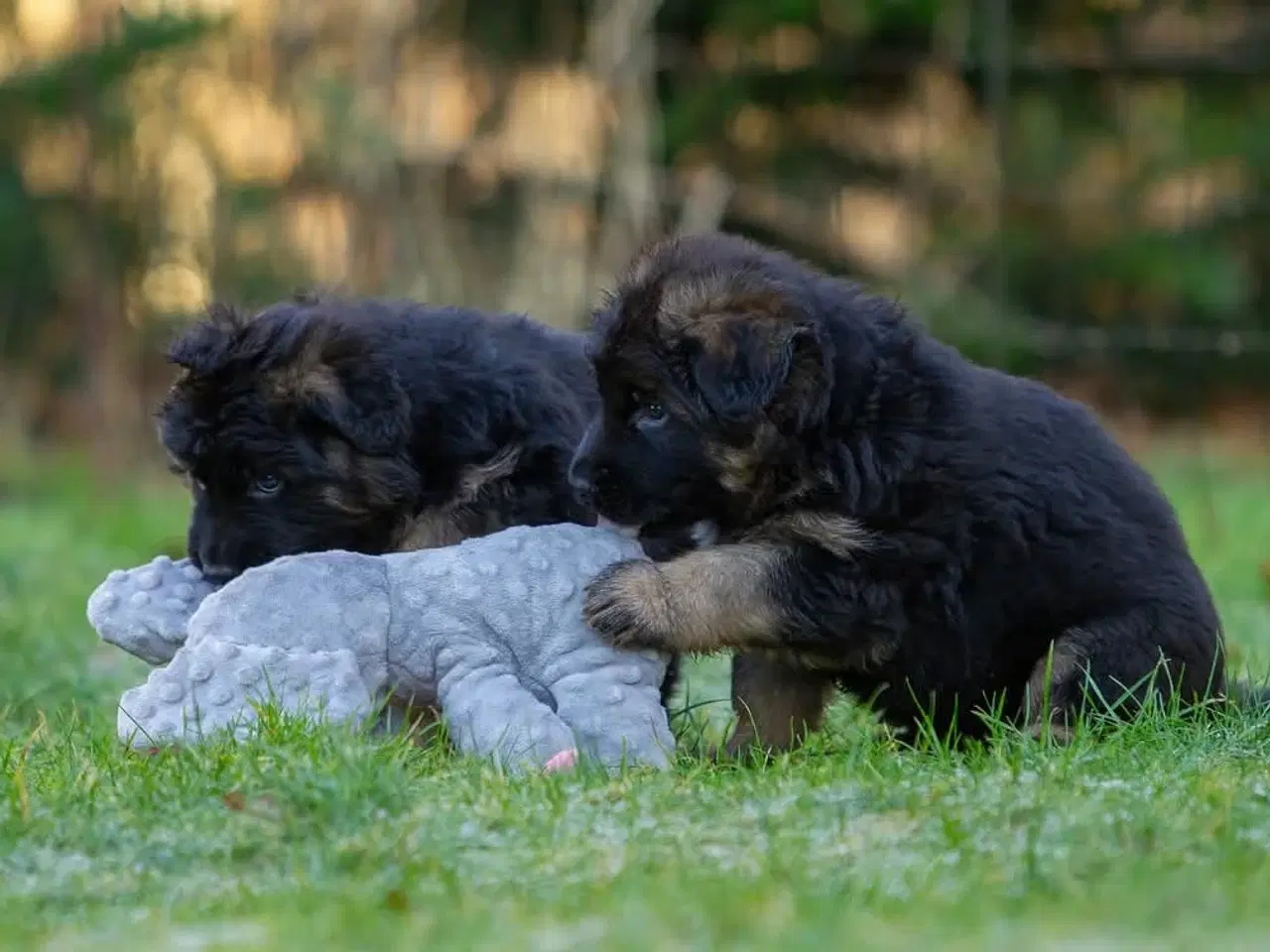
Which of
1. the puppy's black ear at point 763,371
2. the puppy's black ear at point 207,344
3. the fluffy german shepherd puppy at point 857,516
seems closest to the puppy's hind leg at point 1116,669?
the fluffy german shepherd puppy at point 857,516

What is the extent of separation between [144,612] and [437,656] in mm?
765

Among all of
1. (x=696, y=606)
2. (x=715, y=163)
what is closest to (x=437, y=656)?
(x=696, y=606)

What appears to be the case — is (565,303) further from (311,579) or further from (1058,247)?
(311,579)

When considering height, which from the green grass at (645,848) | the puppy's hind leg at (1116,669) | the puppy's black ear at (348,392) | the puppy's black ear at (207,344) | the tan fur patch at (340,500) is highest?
the puppy's black ear at (207,344)

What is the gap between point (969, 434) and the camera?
4.62m

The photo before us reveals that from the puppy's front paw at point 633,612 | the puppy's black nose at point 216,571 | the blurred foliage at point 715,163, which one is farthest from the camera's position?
the blurred foliage at point 715,163

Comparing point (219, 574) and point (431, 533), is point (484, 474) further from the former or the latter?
point (219, 574)

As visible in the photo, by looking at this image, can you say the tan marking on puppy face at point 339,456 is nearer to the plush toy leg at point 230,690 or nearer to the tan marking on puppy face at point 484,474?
the tan marking on puppy face at point 484,474

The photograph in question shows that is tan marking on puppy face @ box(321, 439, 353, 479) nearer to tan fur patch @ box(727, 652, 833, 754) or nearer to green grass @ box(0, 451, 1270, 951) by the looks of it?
green grass @ box(0, 451, 1270, 951)

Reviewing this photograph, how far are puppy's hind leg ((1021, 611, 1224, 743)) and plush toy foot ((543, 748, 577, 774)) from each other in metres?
1.12

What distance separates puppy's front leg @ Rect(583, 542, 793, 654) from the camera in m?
4.36

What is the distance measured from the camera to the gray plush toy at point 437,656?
163 inches

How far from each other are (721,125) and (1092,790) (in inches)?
419

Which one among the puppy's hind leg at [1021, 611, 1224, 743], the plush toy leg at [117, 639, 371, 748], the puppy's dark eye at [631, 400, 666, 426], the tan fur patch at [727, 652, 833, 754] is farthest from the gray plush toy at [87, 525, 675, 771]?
the puppy's hind leg at [1021, 611, 1224, 743]
